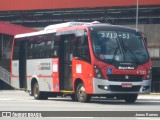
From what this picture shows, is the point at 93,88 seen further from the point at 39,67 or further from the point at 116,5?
the point at 116,5

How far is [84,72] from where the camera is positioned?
2455 cm

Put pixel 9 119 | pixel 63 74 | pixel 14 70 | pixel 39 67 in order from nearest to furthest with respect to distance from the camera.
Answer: pixel 9 119
pixel 63 74
pixel 39 67
pixel 14 70

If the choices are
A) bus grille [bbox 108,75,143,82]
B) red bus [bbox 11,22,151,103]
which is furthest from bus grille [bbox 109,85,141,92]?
bus grille [bbox 108,75,143,82]

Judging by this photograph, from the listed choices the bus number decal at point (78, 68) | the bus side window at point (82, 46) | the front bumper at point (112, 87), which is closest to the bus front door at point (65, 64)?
the bus number decal at point (78, 68)

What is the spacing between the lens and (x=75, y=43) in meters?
25.4

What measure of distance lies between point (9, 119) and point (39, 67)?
44.5 ft

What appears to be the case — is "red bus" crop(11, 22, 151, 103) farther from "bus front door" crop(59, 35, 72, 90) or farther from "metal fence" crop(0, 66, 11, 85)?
"metal fence" crop(0, 66, 11, 85)

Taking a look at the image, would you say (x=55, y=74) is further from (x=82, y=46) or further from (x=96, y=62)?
(x=96, y=62)

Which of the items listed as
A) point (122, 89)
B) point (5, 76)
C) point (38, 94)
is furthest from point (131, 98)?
point (5, 76)

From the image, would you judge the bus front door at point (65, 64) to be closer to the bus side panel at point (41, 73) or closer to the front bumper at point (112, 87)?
the bus side panel at point (41, 73)

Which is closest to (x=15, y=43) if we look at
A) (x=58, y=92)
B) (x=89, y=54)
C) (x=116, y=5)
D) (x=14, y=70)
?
(x=14, y=70)

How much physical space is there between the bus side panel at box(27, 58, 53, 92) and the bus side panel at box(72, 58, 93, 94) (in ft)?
7.86

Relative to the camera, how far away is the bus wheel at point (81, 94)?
80.7 ft

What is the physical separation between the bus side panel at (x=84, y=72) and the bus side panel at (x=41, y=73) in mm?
2396
